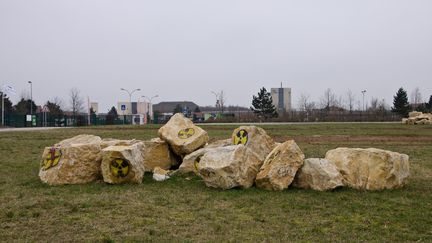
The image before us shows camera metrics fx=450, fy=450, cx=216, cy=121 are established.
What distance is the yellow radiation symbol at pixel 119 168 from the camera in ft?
34.2

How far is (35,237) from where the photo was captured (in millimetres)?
6273

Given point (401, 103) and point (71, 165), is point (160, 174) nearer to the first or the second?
point (71, 165)

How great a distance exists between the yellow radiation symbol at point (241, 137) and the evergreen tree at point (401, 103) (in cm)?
7615

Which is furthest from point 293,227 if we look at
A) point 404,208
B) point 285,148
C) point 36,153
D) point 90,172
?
point 36,153

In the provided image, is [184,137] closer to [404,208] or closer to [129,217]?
[129,217]

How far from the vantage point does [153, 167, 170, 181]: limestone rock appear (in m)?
11.3

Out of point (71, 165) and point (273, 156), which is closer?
point (273, 156)

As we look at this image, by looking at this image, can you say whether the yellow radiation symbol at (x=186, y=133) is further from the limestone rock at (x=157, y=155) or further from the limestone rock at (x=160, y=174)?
the limestone rock at (x=160, y=174)

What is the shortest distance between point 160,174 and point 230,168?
2693 millimetres

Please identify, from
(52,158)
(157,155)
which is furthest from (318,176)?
(52,158)

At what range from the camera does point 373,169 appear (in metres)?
9.82

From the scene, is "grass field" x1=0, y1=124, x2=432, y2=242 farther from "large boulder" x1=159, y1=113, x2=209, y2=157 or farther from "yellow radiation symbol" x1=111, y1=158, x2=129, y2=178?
"large boulder" x1=159, y1=113, x2=209, y2=157

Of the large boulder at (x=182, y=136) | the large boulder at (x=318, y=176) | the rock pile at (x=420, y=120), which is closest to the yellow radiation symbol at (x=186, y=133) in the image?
the large boulder at (x=182, y=136)

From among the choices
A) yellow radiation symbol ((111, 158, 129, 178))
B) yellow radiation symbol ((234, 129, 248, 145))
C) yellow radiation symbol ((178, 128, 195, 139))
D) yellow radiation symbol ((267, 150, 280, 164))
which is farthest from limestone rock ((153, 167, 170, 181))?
yellow radiation symbol ((267, 150, 280, 164))
